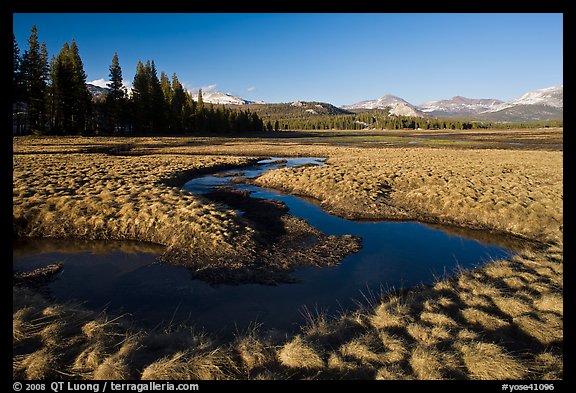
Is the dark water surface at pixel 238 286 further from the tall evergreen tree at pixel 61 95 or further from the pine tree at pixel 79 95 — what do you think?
the pine tree at pixel 79 95

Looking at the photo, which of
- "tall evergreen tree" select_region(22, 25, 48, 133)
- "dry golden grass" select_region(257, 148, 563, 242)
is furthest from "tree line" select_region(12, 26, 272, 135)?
"dry golden grass" select_region(257, 148, 563, 242)

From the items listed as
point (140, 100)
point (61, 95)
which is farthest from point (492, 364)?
point (140, 100)

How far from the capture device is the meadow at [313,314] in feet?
17.7

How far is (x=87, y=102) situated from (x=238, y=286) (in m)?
77.4

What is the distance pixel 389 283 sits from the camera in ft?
33.1

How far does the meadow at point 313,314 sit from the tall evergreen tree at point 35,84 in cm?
5177

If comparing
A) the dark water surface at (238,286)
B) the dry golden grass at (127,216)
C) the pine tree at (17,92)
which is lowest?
Result: the dark water surface at (238,286)

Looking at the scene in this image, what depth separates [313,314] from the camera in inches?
320

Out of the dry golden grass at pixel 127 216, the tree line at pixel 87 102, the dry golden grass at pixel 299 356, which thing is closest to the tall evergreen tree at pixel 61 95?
the tree line at pixel 87 102

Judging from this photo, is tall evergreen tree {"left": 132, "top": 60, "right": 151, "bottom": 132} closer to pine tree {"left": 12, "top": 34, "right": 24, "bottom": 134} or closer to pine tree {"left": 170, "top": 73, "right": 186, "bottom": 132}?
pine tree {"left": 170, "top": 73, "right": 186, "bottom": 132}

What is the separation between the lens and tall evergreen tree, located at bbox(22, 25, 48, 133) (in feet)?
189
